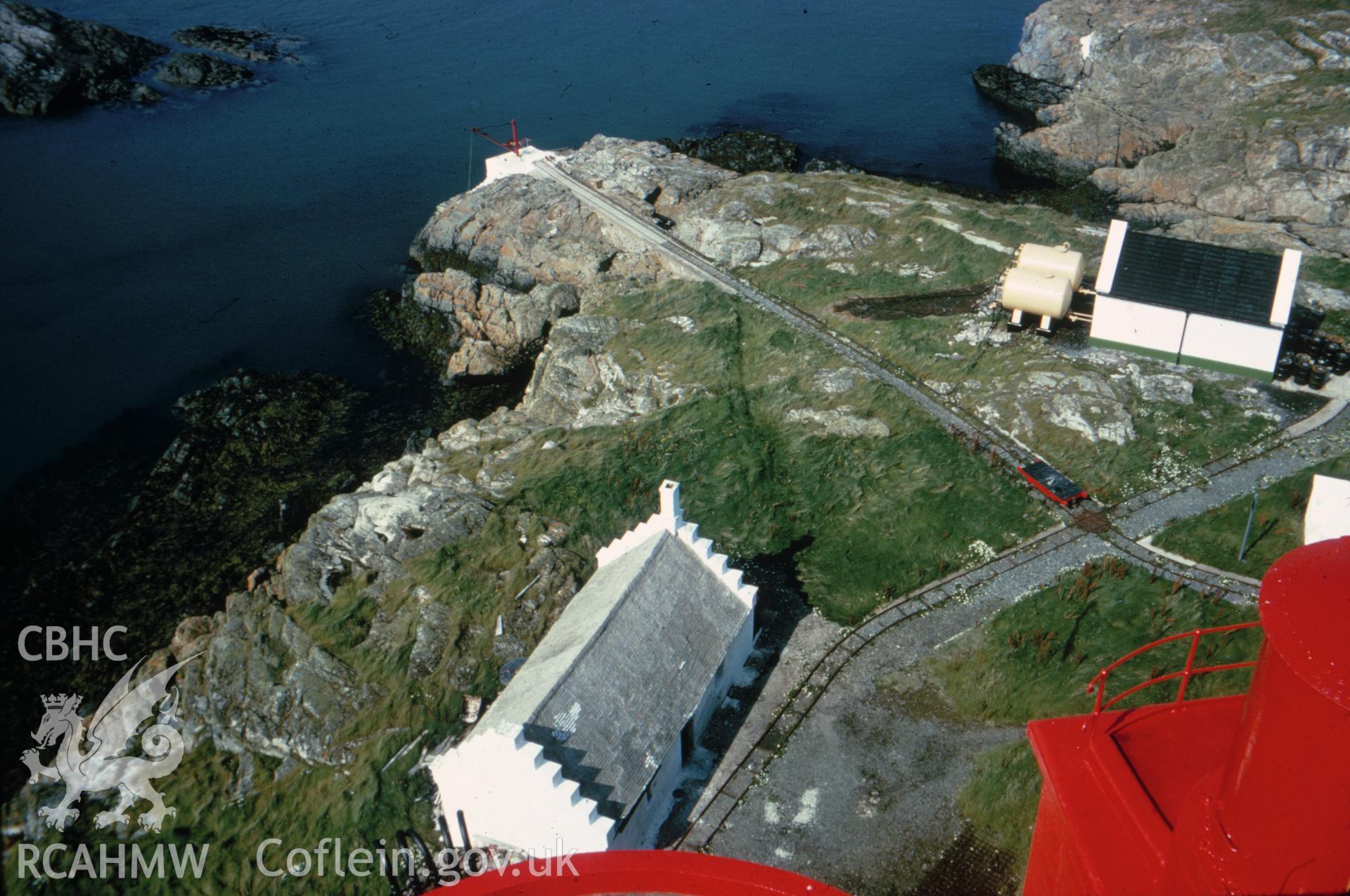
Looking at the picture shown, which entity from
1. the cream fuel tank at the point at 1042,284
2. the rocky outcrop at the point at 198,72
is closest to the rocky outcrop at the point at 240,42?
the rocky outcrop at the point at 198,72

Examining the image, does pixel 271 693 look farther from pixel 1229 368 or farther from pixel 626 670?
pixel 1229 368

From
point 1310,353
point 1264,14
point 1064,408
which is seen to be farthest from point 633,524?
point 1264,14

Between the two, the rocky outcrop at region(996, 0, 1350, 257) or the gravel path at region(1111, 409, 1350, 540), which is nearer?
the gravel path at region(1111, 409, 1350, 540)

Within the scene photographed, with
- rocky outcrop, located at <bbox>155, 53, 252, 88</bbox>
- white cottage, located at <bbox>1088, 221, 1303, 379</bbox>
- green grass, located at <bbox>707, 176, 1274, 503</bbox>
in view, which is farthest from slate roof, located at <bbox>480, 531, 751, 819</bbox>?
rocky outcrop, located at <bbox>155, 53, 252, 88</bbox>

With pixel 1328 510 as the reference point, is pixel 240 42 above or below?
above

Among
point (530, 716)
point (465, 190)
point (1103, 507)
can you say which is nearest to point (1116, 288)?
point (1103, 507)

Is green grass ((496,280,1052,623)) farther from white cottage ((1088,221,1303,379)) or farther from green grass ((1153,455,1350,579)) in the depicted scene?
white cottage ((1088,221,1303,379))

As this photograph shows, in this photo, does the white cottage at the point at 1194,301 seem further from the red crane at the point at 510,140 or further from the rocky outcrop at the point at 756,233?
the red crane at the point at 510,140

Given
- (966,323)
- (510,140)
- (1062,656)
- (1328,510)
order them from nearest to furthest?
(1328,510), (1062,656), (966,323), (510,140)
